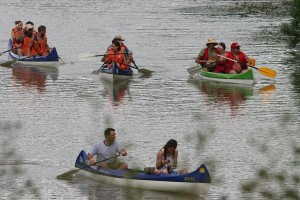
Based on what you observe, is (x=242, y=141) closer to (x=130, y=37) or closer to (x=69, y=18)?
(x=130, y=37)

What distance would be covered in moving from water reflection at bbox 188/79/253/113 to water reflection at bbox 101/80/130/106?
7.58 feet

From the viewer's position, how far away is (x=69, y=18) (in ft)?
196

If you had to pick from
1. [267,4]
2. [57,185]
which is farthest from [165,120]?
[267,4]

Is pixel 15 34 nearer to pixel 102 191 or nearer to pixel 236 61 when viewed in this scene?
pixel 236 61

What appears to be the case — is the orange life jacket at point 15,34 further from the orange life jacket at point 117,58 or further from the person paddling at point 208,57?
the person paddling at point 208,57

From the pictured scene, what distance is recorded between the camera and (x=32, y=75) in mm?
37125

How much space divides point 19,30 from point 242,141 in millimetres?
18518

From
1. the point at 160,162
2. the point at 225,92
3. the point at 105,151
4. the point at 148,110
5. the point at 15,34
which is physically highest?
the point at 15,34

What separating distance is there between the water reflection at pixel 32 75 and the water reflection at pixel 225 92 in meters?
4.97

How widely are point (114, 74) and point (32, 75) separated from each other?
12.1 feet

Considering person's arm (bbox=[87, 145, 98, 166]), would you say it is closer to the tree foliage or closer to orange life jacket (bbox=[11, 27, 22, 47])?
orange life jacket (bbox=[11, 27, 22, 47])

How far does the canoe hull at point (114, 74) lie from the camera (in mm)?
34812

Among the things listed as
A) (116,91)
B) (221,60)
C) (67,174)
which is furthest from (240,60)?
(67,174)

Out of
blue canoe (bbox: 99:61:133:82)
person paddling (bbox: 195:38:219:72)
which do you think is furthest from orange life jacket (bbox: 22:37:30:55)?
person paddling (bbox: 195:38:219:72)
